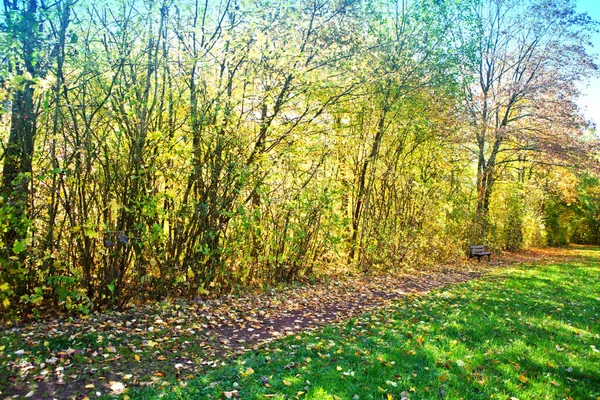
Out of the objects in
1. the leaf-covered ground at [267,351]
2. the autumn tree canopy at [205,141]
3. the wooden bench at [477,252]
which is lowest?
the leaf-covered ground at [267,351]

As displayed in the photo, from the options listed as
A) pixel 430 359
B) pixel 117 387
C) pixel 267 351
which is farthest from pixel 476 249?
pixel 117 387

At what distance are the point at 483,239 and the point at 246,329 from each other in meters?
14.1

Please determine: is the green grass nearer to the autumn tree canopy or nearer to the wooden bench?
the autumn tree canopy

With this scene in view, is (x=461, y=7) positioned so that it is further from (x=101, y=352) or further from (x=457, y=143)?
(x=101, y=352)

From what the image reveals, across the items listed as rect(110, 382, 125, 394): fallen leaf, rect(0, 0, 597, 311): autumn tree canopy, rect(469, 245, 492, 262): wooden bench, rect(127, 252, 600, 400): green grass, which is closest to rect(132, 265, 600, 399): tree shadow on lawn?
rect(127, 252, 600, 400): green grass

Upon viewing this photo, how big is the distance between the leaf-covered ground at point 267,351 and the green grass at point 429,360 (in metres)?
0.02

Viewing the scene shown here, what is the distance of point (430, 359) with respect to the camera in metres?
4.42

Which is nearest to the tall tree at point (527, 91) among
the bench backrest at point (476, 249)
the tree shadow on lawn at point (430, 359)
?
the bench backrest at point (476, 249)

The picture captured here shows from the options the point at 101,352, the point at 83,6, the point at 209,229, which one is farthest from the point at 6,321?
the point at 83,6

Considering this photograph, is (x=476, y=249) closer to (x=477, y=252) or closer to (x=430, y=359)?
(x=477, y=252)

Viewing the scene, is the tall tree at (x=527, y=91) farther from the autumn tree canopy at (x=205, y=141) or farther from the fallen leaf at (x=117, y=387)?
the fallen leaf at (x=117, y=387)

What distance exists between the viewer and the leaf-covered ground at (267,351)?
12.3 feet

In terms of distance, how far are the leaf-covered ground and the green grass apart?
0.7 inches

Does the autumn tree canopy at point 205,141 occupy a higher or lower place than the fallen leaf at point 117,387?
higher
